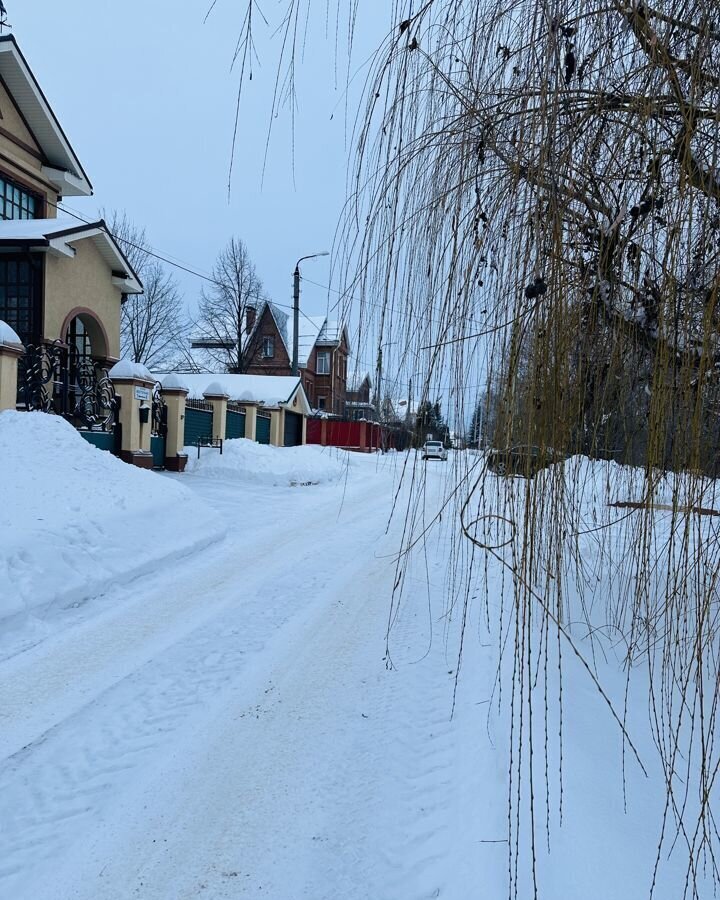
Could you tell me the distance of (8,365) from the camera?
8.24 metres

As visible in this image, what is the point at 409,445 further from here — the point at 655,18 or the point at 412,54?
the point at 655,18

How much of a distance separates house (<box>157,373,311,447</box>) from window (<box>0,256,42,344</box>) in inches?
116

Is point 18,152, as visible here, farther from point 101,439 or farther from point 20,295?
point 101,439

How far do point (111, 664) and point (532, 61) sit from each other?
3.69 m

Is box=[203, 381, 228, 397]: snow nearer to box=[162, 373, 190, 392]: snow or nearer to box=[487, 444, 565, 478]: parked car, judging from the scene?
box=[162, 373, 190, 392]: snow

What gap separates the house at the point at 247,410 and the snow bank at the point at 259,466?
904 mm

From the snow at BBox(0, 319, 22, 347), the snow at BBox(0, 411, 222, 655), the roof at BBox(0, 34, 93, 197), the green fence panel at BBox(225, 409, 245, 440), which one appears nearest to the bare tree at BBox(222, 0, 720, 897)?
the snow at BBox(0, 411, 222, 655)

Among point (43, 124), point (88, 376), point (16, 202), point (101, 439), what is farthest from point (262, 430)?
point (43, 124)

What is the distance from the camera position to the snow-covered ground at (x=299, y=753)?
6.38 feet

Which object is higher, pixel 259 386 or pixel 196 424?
pixel 259 386

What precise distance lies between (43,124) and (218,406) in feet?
25.2

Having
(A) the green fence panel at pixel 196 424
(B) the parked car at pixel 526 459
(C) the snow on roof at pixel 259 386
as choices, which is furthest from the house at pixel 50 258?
(B) the parked car at pixel 526 459

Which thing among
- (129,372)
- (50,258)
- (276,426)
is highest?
(50,258)

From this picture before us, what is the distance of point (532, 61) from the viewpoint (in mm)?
1520
